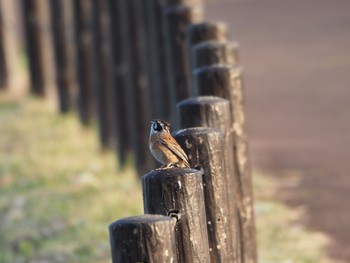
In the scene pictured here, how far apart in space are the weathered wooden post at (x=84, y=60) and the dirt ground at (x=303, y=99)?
1.96 m

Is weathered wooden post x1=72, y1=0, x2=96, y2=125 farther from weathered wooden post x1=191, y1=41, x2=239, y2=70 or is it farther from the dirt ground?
weathered wooden post x1=191, y1=41, x2=239, y2=70

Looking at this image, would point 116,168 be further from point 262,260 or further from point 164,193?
point 164,193

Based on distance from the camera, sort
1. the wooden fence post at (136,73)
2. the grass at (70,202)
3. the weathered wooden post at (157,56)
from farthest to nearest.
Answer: the wooden fence post at (136,73)
the weathered wooden post at (157,56)
the grass at (70,202)

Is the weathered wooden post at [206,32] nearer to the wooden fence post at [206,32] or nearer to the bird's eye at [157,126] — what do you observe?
the wooden fence post at [206,32]

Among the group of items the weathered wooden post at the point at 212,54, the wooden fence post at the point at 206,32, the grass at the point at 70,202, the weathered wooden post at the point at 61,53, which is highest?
the weathered wooden post at the point at 61,53

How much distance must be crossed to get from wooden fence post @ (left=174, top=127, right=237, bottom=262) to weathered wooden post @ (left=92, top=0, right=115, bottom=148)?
6860mm

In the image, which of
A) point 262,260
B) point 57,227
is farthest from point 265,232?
point 57,227

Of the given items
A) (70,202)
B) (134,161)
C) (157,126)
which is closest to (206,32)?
(157,126)

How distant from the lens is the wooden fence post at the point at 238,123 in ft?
22.2

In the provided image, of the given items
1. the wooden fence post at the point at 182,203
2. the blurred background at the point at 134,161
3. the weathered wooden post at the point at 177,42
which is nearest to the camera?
the wooden fence post at the point at 182,203

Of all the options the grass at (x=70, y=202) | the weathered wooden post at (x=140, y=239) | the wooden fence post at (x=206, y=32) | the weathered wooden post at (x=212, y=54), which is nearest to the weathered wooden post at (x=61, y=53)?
the grass at (x=70, y=202)

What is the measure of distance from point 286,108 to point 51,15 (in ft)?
10.6

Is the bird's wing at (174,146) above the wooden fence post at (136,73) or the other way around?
the other way around

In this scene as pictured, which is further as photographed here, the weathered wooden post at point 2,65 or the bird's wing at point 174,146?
the weathered wooden post at point 2,65
